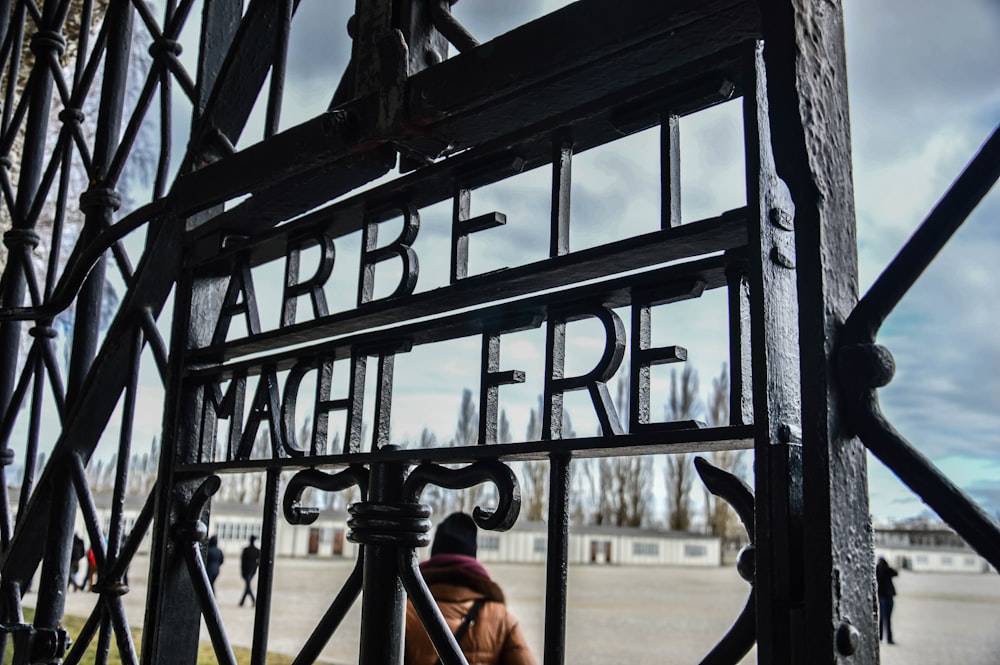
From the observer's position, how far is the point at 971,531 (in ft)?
1.92

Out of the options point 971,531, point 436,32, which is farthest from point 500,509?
point 436,32

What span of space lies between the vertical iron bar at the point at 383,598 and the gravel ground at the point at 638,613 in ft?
10.5

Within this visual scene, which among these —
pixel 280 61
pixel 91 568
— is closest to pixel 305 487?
pixel 280 61

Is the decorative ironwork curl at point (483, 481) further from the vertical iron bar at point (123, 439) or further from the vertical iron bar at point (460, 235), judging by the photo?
the vertical iron bar at point (123, 439)

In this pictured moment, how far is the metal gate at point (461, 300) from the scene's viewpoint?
0.65 m

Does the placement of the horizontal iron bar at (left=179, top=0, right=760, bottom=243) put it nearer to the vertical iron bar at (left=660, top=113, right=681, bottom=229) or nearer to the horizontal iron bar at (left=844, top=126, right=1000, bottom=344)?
the vertical iron bar at (left=660, top=113, right=681, bottom=229)

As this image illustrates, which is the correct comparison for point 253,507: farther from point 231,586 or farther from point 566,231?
point 566,231

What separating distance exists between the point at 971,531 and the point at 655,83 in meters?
0.49

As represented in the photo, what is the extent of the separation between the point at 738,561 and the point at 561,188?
427mm

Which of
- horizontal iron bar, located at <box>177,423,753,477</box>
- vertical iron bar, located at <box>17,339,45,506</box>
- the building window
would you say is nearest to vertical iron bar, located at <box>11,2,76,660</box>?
vertical iron bar, located at <box>17,339,45,506</box>

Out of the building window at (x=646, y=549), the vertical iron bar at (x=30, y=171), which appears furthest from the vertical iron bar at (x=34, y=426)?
the building window at (x=646, y=549)

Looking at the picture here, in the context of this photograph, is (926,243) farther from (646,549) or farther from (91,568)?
(646,549)

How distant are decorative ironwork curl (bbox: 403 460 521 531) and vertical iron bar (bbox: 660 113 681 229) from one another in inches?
11.9

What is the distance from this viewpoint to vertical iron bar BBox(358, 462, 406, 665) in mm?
1015
